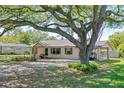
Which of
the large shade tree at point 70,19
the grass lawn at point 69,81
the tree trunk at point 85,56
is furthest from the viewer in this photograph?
the tree trunk at point 85,56

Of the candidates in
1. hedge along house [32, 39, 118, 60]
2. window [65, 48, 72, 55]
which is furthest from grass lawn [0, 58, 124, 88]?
window [65, 48, 72, 55]

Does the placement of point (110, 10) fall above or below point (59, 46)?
above

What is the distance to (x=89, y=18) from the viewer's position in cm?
2375

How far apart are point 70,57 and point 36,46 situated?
6.81 m

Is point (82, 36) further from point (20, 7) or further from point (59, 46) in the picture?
point (59, 46)

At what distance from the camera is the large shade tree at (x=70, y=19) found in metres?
18.7

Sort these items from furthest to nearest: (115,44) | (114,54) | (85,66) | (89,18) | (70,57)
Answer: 1. (115,44)
2. (114,54)
3. (70,57)
4. (89,18)
5. (85,66)

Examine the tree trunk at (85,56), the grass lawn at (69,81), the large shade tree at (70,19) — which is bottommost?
the grass lawn at (69,81)

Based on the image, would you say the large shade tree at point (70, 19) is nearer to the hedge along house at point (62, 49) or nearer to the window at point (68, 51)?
the hedge along house at point (62, 49)

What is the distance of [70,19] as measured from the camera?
64.9ft

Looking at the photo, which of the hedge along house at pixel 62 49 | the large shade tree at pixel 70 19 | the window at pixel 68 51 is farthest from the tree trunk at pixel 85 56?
the window at pixel 68 51

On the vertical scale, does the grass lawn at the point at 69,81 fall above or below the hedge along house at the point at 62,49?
below
